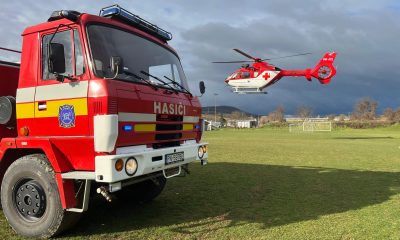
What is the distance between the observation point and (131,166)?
4.80 meters

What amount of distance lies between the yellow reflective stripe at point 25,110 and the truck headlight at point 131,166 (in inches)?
62.9

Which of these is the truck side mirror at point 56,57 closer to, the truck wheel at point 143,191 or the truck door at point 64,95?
the truck door at point 64,95

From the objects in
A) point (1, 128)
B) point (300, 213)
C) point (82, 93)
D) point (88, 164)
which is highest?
point (82, 93)

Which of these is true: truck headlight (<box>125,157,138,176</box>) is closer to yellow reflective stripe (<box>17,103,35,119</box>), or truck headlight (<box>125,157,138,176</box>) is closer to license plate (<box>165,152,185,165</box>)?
license plate (<box>165,152,185,165</box>)

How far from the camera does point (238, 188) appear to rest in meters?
8.98

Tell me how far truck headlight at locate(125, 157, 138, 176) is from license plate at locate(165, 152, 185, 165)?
72 centimetres

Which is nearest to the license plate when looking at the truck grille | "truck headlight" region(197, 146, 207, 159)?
the truck grille

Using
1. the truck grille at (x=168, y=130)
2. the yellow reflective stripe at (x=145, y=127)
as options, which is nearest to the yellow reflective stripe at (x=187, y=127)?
the truck grille at (x=168, y=130)

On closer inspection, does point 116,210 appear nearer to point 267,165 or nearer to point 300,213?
point 300,213

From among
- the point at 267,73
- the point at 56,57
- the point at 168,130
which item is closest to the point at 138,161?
the point at 168,130

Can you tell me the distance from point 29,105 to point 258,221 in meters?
3.88

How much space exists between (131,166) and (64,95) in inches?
50.9

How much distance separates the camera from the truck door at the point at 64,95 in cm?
483

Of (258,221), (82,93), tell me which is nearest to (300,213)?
(258,221)
